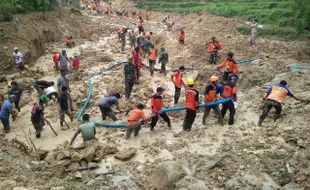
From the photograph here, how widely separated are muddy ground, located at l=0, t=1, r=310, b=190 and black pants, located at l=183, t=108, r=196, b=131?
0.68 feet

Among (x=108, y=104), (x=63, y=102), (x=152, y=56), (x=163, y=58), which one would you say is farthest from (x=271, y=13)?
(x=63, y=102)

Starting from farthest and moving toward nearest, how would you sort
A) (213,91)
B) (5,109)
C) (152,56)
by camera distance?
(152,56), (5,109), (213,91)

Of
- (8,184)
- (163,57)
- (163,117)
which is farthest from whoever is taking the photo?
(163,57)

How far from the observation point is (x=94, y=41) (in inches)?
888

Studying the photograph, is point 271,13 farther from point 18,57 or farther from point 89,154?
point 89,154

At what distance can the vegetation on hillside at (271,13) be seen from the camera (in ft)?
53.2

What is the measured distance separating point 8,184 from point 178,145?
4.23 m

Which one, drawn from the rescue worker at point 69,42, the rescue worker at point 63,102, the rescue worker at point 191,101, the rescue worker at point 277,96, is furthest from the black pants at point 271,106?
the rescue worker at point 69,42

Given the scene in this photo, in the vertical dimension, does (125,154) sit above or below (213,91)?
below

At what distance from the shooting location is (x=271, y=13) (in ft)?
66.5

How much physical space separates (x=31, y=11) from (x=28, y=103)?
11.2 metres

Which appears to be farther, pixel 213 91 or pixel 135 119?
pixel 213 91

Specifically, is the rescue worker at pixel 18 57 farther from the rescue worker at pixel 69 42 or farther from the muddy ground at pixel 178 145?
the rescue worker at pixel 69 42

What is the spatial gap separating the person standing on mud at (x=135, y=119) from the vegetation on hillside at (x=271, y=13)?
1174cm
